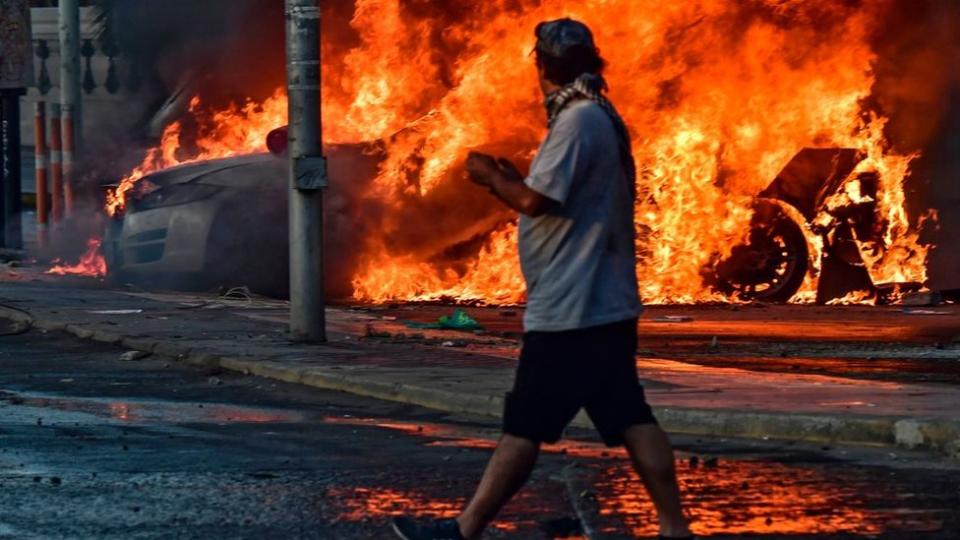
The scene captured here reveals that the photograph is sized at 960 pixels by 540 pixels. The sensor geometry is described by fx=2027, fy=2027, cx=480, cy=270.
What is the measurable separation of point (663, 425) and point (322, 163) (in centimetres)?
461

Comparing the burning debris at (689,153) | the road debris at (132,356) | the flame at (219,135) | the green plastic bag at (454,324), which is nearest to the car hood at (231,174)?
the burning debris at (689,153)

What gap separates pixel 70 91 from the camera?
24125 millimetres

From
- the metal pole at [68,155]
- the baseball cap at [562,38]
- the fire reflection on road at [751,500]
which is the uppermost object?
the metal pole at [68,155]

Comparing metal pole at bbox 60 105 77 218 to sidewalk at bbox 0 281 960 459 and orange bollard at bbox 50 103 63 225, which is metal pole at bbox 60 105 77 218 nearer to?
orange bollard at bbox 50 103 63 225

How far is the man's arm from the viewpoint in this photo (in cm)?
659

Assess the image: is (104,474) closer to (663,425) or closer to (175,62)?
(663,425)

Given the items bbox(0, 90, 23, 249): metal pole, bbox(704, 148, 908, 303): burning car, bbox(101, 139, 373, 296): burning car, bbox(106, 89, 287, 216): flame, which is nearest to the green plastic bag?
bbox(101, 139, 373, 296): burning car

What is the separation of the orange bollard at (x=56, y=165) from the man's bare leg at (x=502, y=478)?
58.6ft

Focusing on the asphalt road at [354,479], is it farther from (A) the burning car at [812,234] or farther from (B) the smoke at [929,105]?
(B) the smoke at [929,105]

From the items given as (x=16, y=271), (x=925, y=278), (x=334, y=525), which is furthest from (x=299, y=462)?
(x=16, y=271)

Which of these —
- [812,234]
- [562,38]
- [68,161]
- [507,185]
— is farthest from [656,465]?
[68,161]

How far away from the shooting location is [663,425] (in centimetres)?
1045

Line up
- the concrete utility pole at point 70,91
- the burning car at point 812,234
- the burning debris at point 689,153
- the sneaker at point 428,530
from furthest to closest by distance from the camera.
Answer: the concrete utility pole at point 70,91 < the burning debris at point 689,153 < the burning car at point 812,234 < the sneaker at point 428,530

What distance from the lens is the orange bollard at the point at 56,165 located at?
78.3 feet
